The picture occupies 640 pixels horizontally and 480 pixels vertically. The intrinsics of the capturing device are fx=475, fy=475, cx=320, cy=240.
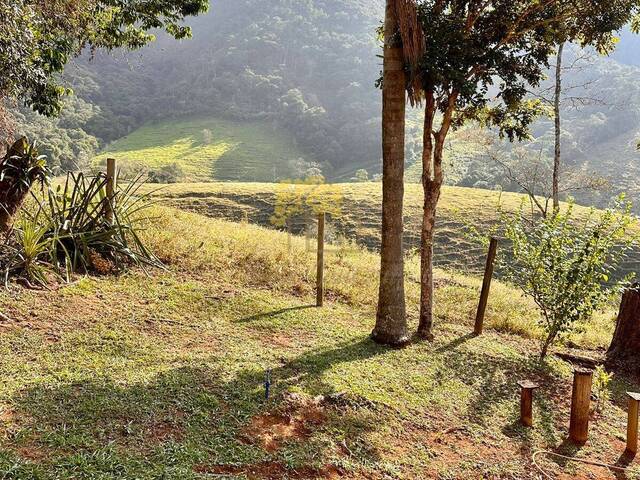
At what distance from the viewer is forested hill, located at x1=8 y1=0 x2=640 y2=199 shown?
55.3 m

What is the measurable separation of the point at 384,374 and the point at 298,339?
4.10 ft

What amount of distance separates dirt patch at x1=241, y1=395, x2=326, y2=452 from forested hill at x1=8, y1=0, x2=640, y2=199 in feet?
130

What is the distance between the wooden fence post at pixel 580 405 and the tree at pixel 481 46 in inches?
94.5

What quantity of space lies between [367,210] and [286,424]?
22130 mm

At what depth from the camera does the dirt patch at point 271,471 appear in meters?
3.01

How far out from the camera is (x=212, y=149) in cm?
6550

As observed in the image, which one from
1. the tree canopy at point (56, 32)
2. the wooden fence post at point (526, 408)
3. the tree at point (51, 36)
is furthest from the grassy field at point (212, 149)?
the wooden fence post at point (526, 408)

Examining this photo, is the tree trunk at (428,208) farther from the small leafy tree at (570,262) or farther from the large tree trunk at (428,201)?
the small leafy tree at (570,262)

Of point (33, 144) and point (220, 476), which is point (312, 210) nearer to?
point (33, 144)

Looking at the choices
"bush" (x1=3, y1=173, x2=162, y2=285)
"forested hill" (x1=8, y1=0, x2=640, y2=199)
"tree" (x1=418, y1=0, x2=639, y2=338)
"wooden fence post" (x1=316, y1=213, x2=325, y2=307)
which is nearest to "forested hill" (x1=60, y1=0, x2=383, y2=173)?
"forested hill" (x1=8, y1=0, x2=640, y2=199)

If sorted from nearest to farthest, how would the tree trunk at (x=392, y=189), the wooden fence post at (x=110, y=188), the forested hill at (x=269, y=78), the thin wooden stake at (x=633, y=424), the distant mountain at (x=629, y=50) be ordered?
the thin wooden stake at (x=633, y=424), the tree trunk at (x=392, y=189), the wooden fence post at (x=110, y=188), the forested hill at (x=269, y=78), the distant mountain at (x=629, y=50)

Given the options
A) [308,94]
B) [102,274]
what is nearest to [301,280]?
[102,274]

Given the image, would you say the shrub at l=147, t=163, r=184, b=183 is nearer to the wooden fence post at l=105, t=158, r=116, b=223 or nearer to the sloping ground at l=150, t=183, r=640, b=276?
the sloping ground at l=150, t=183, r=640, b=276

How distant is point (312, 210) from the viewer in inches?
961
